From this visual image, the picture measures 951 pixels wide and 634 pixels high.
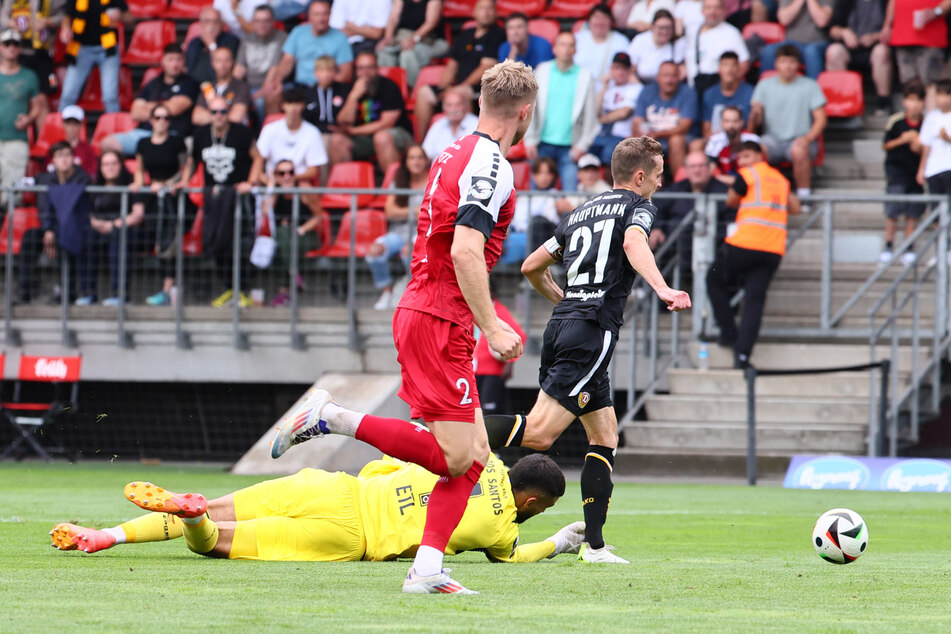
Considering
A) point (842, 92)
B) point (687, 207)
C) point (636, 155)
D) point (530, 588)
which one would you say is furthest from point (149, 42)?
point (530, 588)

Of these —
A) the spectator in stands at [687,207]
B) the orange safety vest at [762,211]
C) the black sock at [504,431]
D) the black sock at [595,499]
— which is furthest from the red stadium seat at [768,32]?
the black sock at [595,499]

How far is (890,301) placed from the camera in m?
16.3

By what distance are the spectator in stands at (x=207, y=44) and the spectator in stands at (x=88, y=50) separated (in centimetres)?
117

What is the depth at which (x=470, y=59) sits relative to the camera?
18188 mm

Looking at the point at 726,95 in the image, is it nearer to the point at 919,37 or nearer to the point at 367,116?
the point at 919,37

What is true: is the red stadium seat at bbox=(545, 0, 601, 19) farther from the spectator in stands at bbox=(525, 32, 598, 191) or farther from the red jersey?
the red jersey

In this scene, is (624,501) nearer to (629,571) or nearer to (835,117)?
(629,571)

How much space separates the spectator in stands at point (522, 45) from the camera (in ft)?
59.1

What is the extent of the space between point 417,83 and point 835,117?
538 centimetres

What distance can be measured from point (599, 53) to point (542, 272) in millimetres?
11020

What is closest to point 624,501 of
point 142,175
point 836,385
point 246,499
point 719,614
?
point 836,385

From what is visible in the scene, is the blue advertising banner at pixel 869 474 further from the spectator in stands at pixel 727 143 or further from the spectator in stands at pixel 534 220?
the spectator in stands at pixel 534 220

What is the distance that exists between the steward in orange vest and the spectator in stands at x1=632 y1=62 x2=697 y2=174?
1.22 metres

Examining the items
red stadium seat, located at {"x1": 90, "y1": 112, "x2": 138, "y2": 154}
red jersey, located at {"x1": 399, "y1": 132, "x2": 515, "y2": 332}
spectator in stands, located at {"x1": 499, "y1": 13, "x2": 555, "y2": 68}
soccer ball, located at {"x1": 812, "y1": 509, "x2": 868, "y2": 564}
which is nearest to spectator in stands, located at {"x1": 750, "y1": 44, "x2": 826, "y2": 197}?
spectator in stands, located at {"x1": 499, "y1": 13, "x2": 555, "y2": 68}
